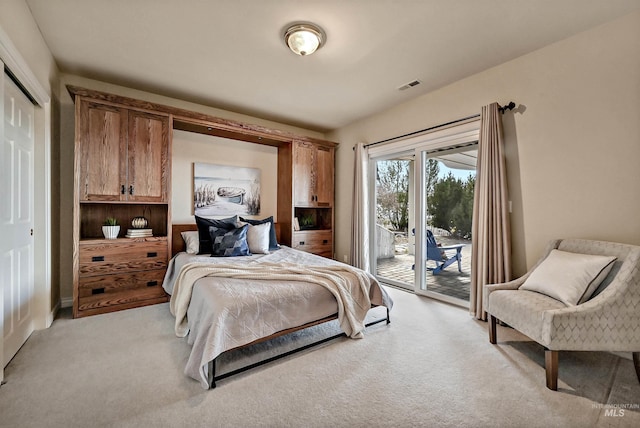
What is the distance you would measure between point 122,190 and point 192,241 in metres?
0.94

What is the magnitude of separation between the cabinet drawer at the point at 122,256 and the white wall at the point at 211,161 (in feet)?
2.19

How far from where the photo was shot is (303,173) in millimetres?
4523

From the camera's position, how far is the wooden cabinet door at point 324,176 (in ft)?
15.5

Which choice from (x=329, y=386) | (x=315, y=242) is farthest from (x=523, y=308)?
(x=315, y=242)

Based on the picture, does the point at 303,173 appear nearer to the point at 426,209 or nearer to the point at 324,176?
the point at 324,176

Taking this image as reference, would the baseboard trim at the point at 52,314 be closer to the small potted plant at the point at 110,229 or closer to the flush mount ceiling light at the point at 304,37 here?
A: the small potted plant at the point at 110,229

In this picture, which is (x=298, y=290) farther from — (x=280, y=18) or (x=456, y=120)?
(x=456, y=120)

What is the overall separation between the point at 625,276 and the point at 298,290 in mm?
2240

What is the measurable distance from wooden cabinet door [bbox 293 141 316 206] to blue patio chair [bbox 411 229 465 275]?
6.45ft

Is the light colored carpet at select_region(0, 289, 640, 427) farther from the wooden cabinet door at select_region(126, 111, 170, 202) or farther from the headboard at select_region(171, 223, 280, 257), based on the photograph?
the wooden cabinet door at select_region(126, 111, 170, 202)

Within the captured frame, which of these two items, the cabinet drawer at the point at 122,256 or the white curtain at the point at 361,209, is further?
the white curtain at the point at 361,209

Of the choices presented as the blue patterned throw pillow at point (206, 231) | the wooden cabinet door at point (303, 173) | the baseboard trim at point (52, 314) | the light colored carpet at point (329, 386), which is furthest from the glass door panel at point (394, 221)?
the baseboard trim at point (52, 314)

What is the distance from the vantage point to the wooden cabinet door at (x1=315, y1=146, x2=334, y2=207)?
15.5 ft

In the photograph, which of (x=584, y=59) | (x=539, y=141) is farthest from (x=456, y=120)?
(x=584, y=59)
